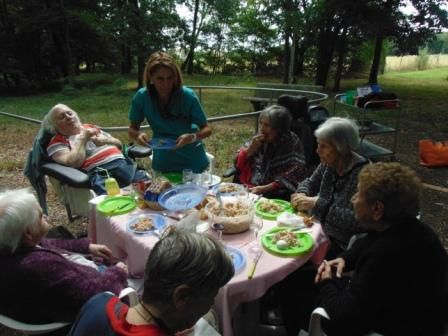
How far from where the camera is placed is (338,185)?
2.44m

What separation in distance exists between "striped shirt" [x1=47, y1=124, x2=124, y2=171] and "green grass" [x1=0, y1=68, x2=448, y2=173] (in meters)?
2.35

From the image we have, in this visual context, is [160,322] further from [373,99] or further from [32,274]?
[373,99]

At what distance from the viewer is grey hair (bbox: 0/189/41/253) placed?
1494 mm

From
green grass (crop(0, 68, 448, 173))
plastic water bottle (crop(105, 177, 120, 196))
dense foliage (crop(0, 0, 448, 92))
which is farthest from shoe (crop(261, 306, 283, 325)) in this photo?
dense foliage (crop(0, 0, 448, 92))

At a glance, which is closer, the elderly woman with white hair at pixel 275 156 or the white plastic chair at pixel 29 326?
the white plastic chair at pixel 29 326

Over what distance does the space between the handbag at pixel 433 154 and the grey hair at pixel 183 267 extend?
572cm

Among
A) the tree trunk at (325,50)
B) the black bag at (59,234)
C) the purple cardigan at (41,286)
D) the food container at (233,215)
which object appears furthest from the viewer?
the tree trunk at (325,50)

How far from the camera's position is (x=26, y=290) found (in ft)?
4.81

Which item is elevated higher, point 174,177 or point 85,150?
point 85,150

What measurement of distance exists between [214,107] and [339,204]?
30.2 ft

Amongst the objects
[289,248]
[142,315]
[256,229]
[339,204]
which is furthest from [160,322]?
[339,204]

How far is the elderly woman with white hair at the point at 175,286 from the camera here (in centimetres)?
102

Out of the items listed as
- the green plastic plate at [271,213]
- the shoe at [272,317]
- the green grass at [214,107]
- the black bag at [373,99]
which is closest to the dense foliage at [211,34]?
the green grass at [214,107]

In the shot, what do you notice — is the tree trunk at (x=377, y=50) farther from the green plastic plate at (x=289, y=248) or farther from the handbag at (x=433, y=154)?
the green plastic plate at (x=289, y=248)
